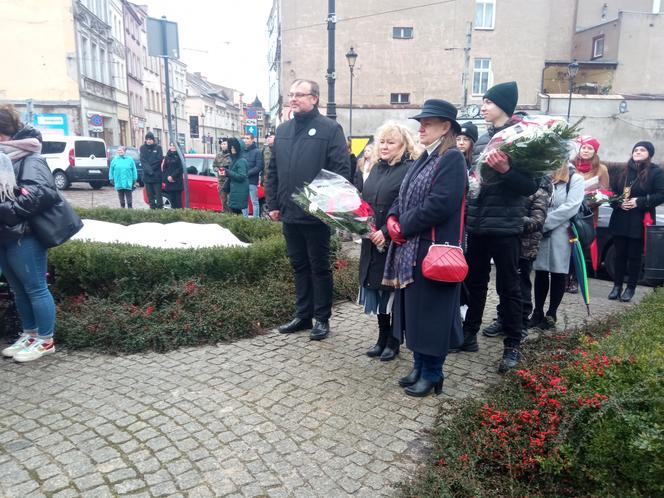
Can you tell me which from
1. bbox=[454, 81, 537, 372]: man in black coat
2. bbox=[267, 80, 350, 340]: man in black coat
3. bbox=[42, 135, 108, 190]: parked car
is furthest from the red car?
bbox=[42, 135, 108, 190]: parked car

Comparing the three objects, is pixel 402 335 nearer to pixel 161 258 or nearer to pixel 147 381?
pixel 147 381

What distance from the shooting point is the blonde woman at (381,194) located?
4016 millimetres

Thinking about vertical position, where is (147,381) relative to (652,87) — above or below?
below

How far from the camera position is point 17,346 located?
4270mm

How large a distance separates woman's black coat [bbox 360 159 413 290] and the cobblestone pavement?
73 cm

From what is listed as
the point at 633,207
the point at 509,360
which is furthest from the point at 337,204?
the point at 633,207

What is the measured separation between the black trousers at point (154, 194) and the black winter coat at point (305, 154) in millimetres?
8190

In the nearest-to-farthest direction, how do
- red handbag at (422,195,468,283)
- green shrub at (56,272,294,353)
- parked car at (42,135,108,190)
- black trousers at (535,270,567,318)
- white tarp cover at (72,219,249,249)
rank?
red handbag at (422,195,468,283) < green shrub at (56,272,294,353) < black trousers at (535,270,567,318) < white tarp cover at (72,219,249,249) < parked car at (42,135,108,190)

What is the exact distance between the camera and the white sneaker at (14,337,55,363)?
13.7 ft

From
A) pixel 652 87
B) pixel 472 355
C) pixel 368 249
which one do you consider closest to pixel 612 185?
pixel 472 355

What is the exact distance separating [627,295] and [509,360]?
3420mm

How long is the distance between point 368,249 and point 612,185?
4.21 meters

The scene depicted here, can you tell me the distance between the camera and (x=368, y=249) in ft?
13.7

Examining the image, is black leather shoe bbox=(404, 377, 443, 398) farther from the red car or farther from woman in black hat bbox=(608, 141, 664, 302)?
the red car
